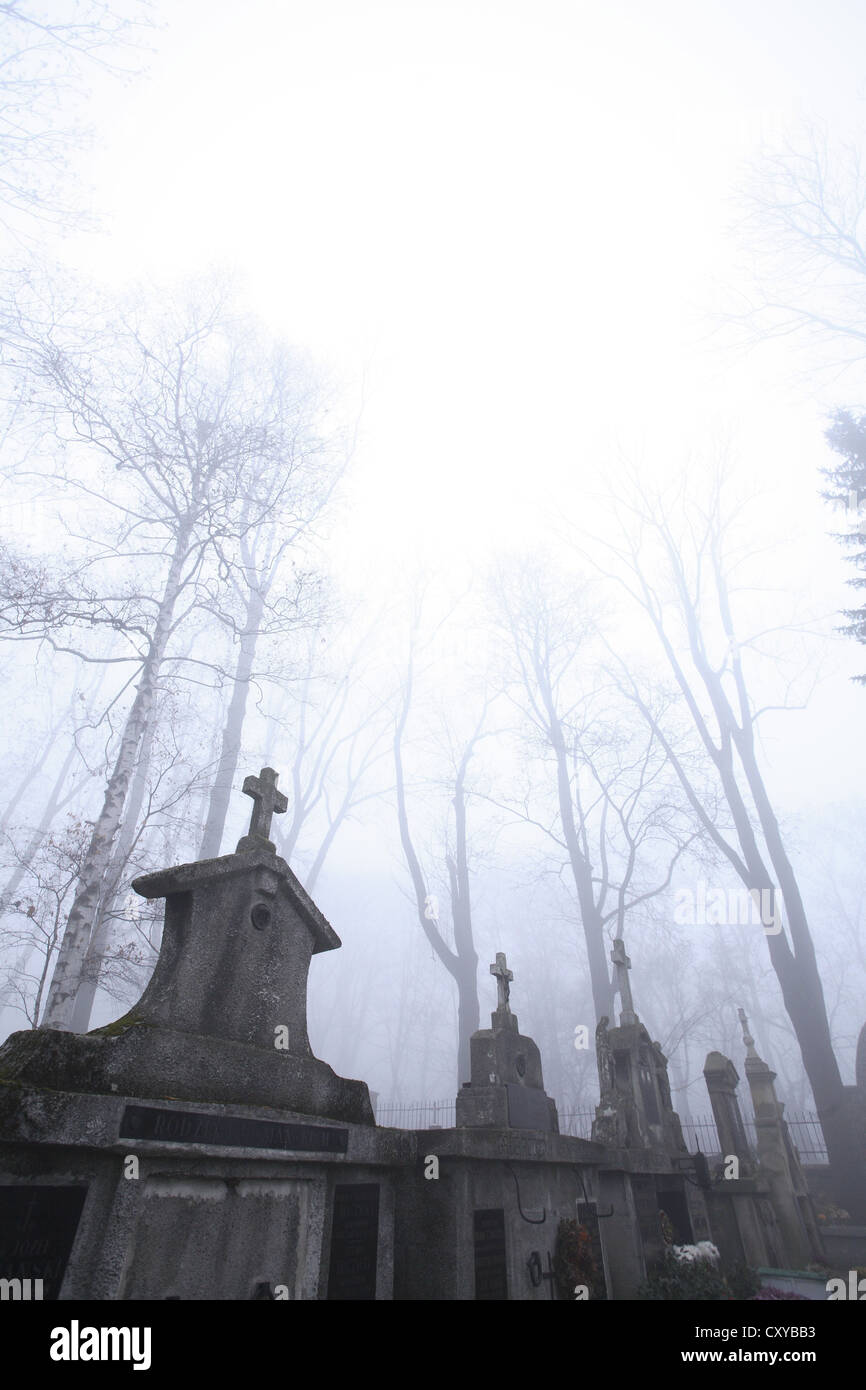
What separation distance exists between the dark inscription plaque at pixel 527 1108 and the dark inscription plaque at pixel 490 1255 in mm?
1027

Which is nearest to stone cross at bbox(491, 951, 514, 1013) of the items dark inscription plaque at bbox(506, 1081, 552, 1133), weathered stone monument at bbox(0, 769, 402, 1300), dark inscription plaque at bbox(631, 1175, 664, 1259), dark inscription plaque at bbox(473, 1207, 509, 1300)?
dark inscription plaque at bbox(506, 1081, 552, 1133)

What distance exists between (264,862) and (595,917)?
47.3 feet

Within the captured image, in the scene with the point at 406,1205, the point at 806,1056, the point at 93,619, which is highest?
the point at 93,619

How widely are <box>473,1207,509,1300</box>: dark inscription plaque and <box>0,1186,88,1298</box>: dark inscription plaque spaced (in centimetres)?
342

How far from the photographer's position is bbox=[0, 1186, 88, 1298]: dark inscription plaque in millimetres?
3082

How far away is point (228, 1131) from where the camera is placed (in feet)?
13.0

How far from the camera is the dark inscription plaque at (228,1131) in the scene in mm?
3596

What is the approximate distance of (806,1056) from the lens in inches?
534

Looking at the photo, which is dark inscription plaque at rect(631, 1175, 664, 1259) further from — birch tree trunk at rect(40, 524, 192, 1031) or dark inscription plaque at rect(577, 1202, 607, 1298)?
birch tree trunk at rect(40, 524, 192, 1031)

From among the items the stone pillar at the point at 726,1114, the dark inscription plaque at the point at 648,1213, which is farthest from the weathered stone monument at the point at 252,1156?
the stone pillar at the point at 726,1114

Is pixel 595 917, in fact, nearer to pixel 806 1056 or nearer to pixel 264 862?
pixel 806 1056

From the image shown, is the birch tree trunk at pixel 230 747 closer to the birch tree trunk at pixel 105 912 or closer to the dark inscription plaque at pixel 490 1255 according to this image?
the birch tree trunk at pixel 105 912

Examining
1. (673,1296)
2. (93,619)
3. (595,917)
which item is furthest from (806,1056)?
(93,619)

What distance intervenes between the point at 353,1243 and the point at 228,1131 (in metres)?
1.57
